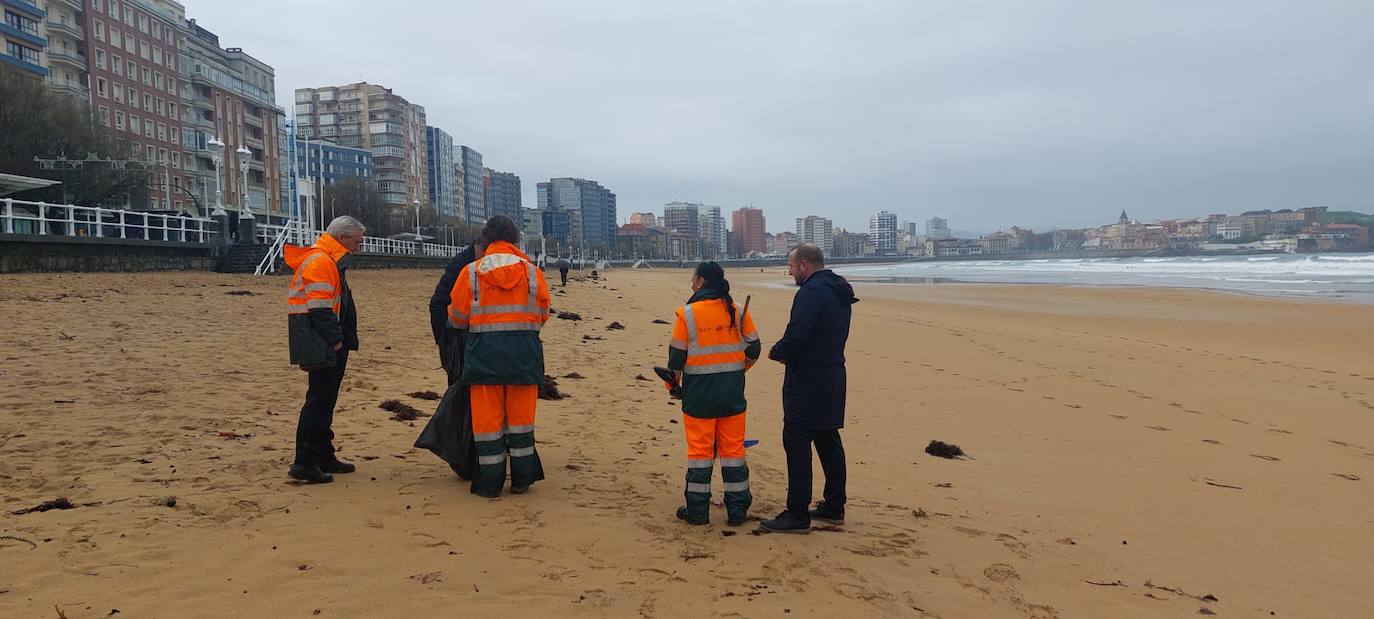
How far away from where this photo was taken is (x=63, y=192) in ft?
117

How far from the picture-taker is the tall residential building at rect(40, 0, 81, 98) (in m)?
57.6

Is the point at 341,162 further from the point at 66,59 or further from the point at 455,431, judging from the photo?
the point at 455,431

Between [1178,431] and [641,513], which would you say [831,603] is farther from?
[1178,431]

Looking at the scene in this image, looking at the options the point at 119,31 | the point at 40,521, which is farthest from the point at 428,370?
the point at 119,31

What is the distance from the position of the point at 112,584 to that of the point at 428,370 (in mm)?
6560

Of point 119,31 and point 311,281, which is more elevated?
point 119,31

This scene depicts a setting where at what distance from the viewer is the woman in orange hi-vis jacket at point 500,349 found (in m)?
4.59

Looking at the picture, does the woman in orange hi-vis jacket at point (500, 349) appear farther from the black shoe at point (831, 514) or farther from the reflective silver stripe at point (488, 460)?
the black shoe at point (831, 514)

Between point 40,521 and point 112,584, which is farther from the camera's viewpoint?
point 40,521

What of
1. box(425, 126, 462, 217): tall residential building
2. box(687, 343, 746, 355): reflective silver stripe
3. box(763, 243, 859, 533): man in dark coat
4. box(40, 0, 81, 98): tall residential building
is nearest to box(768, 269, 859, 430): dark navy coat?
box(763, 243, 859, 533): man in dark coat

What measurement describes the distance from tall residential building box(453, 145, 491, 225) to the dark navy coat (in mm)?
180937

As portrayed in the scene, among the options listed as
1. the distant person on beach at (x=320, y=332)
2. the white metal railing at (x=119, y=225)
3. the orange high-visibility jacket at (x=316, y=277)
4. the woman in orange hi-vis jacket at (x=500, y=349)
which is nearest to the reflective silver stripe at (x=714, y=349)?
the woman in orange hi-vis jacket at (x=500, y=349)

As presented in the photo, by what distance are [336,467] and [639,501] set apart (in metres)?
2.00

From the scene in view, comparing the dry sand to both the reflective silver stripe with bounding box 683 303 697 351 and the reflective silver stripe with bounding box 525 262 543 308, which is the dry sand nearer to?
the reflective silver stripe with bounding box 683 303 697 351
